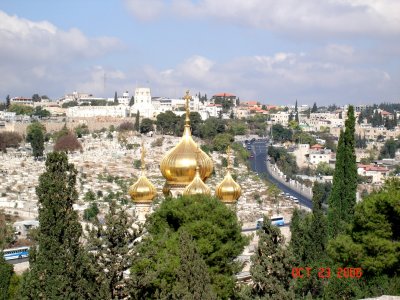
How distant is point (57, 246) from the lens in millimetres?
13469

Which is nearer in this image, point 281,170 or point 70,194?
point 70,194

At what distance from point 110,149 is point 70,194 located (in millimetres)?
65602

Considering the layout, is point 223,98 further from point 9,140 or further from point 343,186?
point 343,186

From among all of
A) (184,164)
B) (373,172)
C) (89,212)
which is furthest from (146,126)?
(184,164)

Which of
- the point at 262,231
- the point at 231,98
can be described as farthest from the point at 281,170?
the point at 262,231

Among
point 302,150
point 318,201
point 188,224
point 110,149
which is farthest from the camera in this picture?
point 302,150

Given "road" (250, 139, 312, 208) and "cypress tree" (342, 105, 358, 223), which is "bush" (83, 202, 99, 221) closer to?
"cypress tree" (342, 105, 358, 223)

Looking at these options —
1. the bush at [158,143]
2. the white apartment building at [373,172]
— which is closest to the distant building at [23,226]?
the bush at [158,143]

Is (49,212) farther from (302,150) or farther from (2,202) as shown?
(302,150)

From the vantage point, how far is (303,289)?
19.8 metres

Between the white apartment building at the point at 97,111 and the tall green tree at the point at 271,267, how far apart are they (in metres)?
98.9

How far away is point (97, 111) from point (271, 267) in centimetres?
10516

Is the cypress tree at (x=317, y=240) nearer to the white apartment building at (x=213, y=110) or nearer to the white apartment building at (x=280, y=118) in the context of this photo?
the white apartment building at (x=213, y=110)

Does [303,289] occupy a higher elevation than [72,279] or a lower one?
lower
